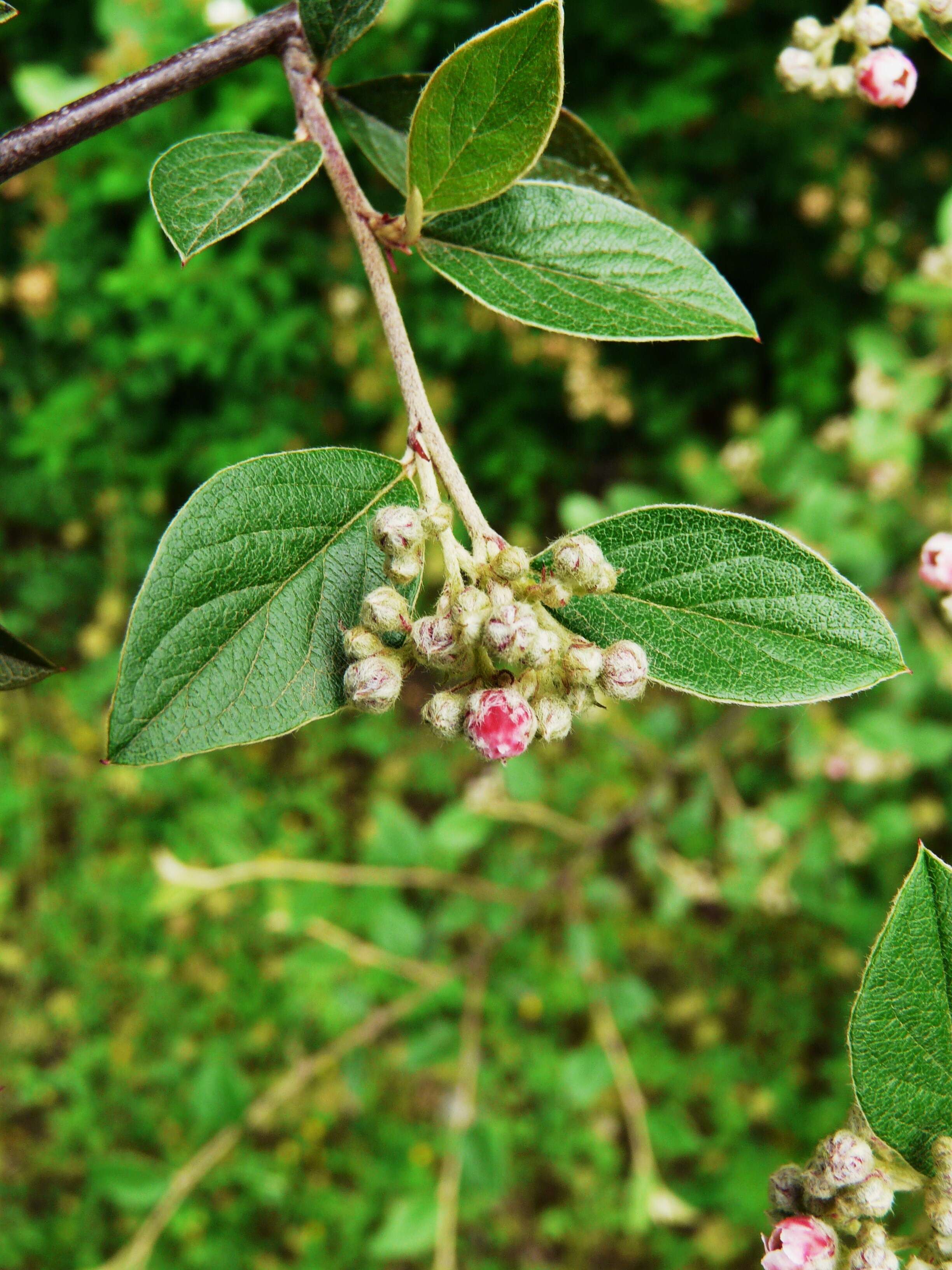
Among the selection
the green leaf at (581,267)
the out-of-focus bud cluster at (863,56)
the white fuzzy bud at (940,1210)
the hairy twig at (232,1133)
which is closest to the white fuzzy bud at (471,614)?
the green leaf at (581,267)

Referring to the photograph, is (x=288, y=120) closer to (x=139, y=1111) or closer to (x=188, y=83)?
(x=188, y=83)

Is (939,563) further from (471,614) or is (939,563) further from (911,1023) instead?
(471,614)

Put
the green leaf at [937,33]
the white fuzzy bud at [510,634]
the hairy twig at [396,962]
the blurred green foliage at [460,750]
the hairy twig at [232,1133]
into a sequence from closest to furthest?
1. the white fuzzy bud at [510,634]
2. the green leaf at [937,33]
3. the hairy twig at [232,1133]
4. the hairy twig at [396,962]
5. the blurred green foliage at [460,750]

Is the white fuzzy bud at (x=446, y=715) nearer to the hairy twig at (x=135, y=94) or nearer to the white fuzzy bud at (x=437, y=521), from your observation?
the white fuzzy bud at (x=437, y=521)

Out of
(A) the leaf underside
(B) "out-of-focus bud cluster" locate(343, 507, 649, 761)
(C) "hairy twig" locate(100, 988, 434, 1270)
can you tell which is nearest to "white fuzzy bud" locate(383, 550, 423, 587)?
(B) "out-of-focus bud cluster" locate(343, 507, 649, 761)

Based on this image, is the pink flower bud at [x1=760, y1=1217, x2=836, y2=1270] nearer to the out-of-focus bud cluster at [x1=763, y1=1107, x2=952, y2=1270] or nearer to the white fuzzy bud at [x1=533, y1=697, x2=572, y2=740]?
the out-of-focus bud cluster at [x1=763, y1=1107, x2=952, y2=1270]

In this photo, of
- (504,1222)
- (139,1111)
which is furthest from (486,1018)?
(139,1111)
